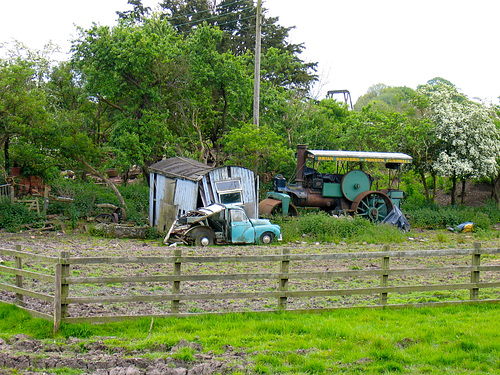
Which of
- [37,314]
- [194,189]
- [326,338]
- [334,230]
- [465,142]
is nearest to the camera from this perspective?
[326,338]

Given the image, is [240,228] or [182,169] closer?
[240,228]

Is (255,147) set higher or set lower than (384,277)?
higher

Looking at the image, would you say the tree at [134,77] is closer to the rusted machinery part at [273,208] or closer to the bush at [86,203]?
the bush at [86,203]

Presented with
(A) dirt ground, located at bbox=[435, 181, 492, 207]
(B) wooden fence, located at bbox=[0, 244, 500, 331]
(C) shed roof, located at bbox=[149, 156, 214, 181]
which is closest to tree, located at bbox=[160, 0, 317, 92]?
(A) dirt ground, located at bbox=[435, 181, 492, 207]

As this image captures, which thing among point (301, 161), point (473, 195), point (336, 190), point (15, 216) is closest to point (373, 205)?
point (336, 190)

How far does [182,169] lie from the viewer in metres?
20.1

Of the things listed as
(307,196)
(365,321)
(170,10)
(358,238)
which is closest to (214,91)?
(307,196)

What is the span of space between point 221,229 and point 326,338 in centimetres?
1041

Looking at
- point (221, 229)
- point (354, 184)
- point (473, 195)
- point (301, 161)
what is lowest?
point (221, 229)

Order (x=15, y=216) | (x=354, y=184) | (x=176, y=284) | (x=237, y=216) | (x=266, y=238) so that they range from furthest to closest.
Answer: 1. (x=354, y=184)
2. (x=15, y=216)
3. (x=266, y=238)
4. (x=237, y=216)
5. (x=176, y=284)

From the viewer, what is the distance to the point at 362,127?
28109 mm

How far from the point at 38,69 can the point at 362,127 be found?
18.3 m

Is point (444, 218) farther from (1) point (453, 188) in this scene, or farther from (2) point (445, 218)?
(1) point (453, 188)

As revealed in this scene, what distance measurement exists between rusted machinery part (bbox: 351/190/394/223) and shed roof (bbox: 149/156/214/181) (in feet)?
21.1
